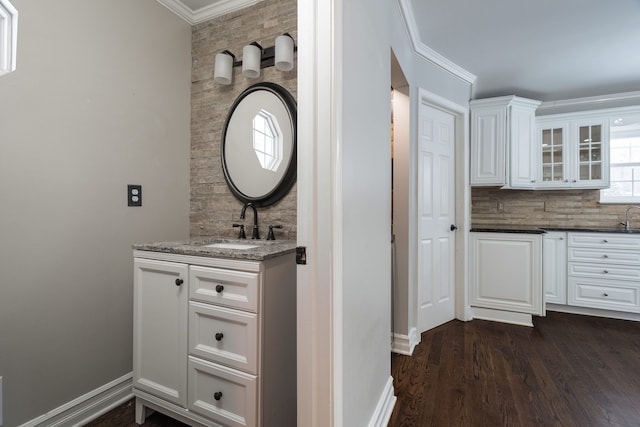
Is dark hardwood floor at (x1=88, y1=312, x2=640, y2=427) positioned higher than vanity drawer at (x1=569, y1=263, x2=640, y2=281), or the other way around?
vanity drawer at (x1=569, y1=263, x2=640, y2=281)

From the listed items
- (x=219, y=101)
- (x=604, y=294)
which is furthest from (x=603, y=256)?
(x=219, y=101)

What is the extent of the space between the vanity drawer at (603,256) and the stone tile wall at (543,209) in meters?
0.56

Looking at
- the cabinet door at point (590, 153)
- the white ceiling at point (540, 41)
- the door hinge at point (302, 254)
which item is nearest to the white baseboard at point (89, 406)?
the door hinge at point (302, 254)

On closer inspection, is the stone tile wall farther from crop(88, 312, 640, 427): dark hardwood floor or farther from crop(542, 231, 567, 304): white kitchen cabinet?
crop(88, 312, 640, 427): dark hardwood floor

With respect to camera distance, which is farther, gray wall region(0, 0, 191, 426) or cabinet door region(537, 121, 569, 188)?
cabinet door region(537, 121, 569, 188)

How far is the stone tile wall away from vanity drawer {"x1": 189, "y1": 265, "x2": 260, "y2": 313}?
3.61m

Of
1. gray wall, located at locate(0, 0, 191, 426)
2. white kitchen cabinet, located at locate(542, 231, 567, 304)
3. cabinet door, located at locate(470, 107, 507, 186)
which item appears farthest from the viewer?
white kitchen cabinet, located at locate(542, 231, 567, 304)

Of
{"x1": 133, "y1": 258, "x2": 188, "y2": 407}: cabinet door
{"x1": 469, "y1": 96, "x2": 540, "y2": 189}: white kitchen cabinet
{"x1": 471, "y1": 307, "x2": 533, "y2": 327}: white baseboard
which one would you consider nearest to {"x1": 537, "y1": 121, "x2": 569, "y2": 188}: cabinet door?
{"x1": 469, "y1": 96, "x2": 540, "y2": 189}: white kitchen cabinet

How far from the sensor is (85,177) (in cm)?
158

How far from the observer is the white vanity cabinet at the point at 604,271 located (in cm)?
301

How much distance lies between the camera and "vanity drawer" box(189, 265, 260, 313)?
46.8 inches

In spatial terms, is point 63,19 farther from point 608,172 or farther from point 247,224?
point 608,172

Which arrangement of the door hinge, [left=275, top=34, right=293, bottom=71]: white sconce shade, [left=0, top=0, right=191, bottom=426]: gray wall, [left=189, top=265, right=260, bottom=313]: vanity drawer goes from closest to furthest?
the door hinge → [left=189, top=265, right=260, bottom=313]: vanity drawer → [left=0, top=0, right=191, bottom=426]: gray wall → [left=275, top=34, right=293, bottom=71]: white sconce shade

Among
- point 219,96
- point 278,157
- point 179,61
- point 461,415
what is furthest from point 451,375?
point 179,61
